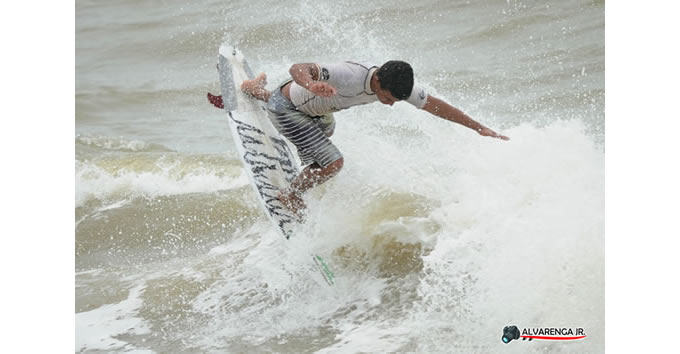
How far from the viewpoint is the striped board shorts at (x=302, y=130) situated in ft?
12.5

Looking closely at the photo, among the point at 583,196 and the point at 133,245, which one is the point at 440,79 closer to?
the point at 583,196

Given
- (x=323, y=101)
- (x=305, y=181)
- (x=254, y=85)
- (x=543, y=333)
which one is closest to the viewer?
(x=543, y=333)

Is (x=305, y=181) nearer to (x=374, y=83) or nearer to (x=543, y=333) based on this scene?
(x=374, y=83)

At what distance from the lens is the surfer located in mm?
3398

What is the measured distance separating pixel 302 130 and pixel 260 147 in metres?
0.39

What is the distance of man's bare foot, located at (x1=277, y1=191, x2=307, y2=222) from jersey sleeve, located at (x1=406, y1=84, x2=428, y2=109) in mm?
819

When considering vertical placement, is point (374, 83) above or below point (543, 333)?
above

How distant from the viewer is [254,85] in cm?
407

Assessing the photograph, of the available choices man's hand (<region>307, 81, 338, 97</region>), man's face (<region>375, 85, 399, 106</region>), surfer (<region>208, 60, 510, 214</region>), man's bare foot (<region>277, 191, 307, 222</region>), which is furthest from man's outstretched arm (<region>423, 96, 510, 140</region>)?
man's bare foot (<region>277, 191, 307, 222</region>)

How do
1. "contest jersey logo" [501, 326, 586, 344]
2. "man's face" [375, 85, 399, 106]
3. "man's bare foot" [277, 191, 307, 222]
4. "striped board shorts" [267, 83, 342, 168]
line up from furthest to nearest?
1. "man's bare foot" [277, 191, 307, 222]
2. "striped board shorts" [267, 83, 342, 168]
3. "man's face" [375, 85, 399, 106]
4. "contest jersey logo" [501, 326, 586, 344]

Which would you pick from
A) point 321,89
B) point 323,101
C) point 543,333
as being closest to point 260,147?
point 323,101

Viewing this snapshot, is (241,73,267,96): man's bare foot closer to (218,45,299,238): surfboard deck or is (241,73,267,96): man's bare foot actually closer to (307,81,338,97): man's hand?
(218,45,299,238): surfboard deck

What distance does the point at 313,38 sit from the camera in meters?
4.92

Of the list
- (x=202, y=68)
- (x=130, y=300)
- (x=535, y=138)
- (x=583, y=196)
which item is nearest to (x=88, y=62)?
(x=202, y=68)
